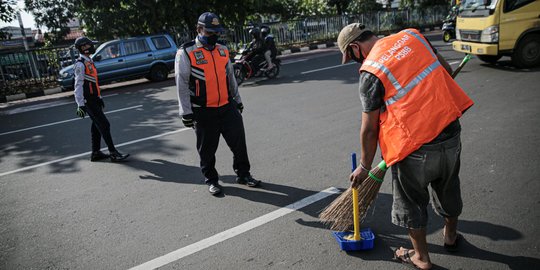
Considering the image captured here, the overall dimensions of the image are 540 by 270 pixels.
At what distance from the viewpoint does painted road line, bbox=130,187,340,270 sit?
3096 millimetres

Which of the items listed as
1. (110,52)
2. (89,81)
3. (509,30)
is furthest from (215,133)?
(110,52)

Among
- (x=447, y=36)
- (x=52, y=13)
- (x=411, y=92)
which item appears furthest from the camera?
(x=52, y=13)

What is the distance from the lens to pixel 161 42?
46.3 ft

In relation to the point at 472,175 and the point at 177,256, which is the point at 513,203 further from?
the point at 177,256

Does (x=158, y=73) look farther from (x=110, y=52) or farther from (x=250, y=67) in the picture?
(x=250, y=67)

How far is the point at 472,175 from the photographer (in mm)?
4090

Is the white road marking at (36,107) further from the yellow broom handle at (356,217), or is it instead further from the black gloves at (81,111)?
the yellow broom handle at (356,217)

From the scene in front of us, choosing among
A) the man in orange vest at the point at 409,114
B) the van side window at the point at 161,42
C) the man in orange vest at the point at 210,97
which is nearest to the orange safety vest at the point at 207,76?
the man in orange vest at the point at 210,97

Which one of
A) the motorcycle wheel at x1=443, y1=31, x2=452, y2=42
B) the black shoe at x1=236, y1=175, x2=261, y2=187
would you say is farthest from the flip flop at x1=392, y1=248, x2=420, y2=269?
the motorcycle wheel at x1=443, y1=31, x2=452, y2=42

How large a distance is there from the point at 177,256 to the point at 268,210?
3.35ft

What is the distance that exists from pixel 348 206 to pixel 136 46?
1234cm

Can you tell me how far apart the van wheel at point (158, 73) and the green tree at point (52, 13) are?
10.0 m

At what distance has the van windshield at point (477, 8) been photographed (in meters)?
8.66

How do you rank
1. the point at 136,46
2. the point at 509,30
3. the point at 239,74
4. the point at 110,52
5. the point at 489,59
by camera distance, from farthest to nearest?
the point at 136,46 → the point at 110,52 → the point at 239,74 → the point at 489,59 → the point at 509,30
